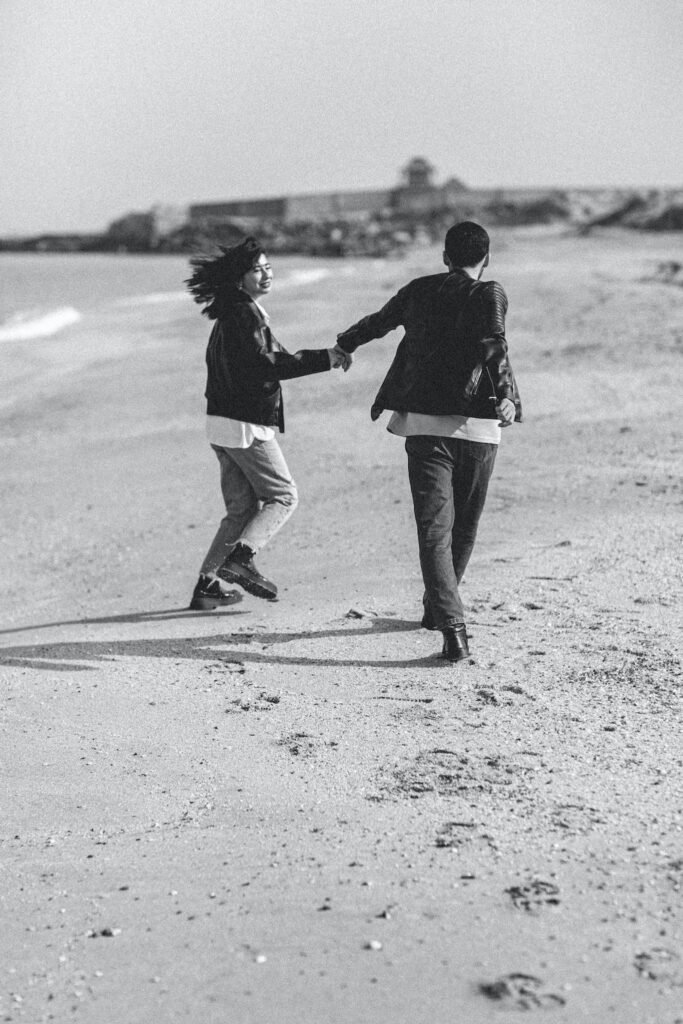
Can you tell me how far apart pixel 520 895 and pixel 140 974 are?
3.30 ft

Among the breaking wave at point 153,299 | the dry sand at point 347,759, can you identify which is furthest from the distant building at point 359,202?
the dry sand at point 347,759

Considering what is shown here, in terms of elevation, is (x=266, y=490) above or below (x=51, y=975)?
above

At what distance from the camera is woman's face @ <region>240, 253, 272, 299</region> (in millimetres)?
5945

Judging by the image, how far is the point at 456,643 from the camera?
5.38 m

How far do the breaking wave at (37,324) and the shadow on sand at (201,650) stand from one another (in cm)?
1727

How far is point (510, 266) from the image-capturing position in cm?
3488

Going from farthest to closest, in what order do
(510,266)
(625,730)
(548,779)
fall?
(510,266) → (625,730) → (548,779)

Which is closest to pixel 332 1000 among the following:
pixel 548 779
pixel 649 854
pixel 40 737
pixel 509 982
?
pixel 509 982

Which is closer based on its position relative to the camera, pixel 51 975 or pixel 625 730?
pixel 51 975

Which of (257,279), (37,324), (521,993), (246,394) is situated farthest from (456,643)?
(37,324)

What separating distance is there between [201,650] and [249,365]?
4.28 ft

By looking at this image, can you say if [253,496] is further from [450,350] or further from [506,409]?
[506,409]

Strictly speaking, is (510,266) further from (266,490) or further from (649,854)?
(649,854)

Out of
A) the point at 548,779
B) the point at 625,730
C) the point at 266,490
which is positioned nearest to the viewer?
the point at 548,779
